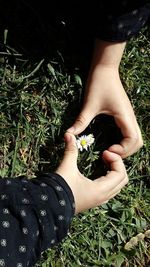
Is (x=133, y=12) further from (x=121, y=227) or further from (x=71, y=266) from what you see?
(x=71, y=266)

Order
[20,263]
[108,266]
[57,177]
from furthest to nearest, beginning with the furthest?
[108,266] → [57,177] → [20,263]

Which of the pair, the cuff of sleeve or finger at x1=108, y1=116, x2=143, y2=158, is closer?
the cuff of sleeve

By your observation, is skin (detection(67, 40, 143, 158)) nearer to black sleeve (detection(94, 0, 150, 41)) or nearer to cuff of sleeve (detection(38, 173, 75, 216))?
black sleeve (detection(94, 0, 150, 41))

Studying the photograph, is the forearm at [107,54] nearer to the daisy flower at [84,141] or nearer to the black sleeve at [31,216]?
the daisy flower at [84,141]

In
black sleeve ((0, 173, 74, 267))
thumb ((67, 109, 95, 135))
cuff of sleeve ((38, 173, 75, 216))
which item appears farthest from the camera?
thumb ((67, 109, 95, 135))

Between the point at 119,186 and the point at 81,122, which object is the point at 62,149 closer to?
the point at 81,122

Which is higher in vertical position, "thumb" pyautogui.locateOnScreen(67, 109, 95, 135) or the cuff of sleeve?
"thumb" pyautogui.locateOnScreen(67, 109, 95, 135)

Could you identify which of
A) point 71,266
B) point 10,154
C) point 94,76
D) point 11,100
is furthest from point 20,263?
point 94,76

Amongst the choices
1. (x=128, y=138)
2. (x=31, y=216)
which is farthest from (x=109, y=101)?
(x=31, y=216)

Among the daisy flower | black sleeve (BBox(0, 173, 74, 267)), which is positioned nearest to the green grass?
the daisy flower
